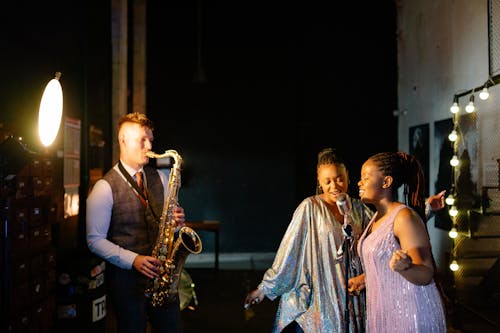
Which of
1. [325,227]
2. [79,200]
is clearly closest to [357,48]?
[79,200]

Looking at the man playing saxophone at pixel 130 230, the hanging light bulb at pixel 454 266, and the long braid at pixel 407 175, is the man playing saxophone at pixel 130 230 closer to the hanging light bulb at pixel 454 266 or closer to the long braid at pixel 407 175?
the long braid at pixel 407 175

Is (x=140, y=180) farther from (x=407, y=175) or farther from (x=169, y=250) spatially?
(x=407, y=175)

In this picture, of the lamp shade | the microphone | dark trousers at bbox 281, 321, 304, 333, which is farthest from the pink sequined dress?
the lamp shade

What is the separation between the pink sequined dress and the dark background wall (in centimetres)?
704

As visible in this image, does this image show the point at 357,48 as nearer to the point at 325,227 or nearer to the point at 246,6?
the point at 246,6

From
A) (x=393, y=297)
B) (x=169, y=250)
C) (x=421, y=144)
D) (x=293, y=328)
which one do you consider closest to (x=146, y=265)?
(x=169, y=250)

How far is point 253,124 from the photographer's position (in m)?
9.25

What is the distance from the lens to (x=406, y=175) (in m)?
2.26

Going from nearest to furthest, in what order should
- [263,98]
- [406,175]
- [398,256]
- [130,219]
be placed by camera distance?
[398,256]
[406,175]
[130,219]
[263,98]

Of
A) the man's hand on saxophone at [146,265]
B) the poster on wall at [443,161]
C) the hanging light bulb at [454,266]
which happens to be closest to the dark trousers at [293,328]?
the man's hand on saxophone at [146,265]

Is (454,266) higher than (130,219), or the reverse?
(130,219)

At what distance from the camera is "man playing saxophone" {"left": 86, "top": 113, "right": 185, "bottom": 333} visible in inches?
110

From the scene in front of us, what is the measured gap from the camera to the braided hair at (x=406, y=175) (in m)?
2.23

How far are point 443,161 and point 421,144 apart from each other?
1.00 meters
